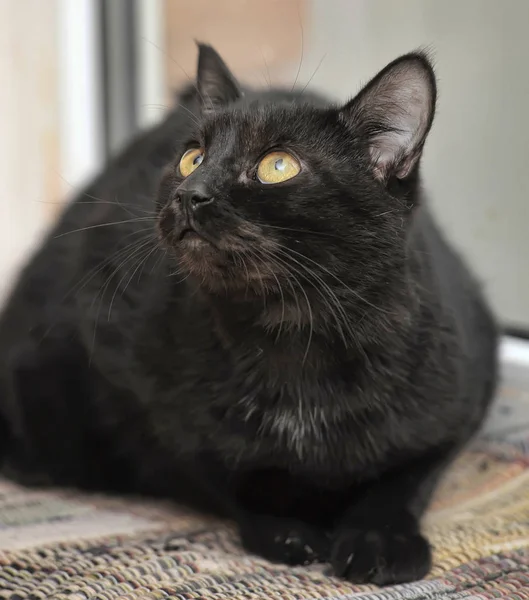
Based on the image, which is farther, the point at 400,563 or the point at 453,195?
the point at 453,195

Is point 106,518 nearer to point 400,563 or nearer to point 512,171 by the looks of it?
point 400,563

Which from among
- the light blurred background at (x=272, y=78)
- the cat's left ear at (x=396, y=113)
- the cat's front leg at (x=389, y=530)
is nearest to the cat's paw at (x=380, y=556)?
the cat's front leg at (x=389, y=530)

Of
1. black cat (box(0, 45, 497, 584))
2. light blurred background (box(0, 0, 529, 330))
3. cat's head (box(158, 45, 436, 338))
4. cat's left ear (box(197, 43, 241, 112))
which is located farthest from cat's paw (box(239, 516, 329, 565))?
light blurred background (box(0, 0, 529, 330))

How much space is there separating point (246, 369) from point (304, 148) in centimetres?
31

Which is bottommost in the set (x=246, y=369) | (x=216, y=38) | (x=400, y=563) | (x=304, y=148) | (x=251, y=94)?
(x=400, y=563)

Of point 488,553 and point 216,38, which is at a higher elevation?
point 216,38

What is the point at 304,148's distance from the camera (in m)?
0.97

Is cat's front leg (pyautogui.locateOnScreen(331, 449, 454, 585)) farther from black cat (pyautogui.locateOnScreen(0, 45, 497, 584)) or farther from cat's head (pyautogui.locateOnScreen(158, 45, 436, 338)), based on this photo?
cat's head (pyautogui.locateOnScreen(158, 45, 436, 338))

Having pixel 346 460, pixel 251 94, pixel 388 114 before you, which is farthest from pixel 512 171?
pixel 346 460

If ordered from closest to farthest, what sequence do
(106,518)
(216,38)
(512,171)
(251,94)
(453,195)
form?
(106,518) → (251,94) → (512,171) → (453,195) → (216,38)

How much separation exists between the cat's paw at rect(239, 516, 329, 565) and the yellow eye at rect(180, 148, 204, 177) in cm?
49

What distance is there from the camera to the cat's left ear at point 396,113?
3.10 ft

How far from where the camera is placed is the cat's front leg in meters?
0.96

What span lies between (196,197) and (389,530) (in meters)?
0.49
